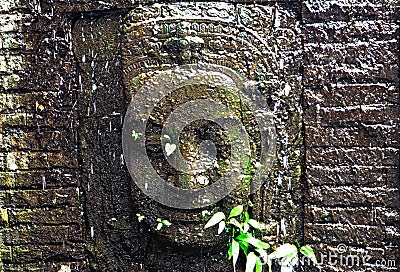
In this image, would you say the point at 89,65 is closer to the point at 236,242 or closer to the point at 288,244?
the point at 236,242

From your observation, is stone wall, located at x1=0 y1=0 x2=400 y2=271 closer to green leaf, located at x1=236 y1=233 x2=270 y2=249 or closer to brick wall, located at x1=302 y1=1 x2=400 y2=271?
brick wall, located at x1=302 y1=1 x2=400 y2=271

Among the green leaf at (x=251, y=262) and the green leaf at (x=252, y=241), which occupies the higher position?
the green leaf at (x=252, y=241)

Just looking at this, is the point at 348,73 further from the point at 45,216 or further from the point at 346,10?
the point at 45,216

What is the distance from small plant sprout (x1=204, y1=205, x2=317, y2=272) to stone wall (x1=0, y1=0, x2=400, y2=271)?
109mm

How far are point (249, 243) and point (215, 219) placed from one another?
0.67ft

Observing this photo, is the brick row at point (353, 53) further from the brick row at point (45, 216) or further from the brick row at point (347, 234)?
the brick row at point (45, 216)

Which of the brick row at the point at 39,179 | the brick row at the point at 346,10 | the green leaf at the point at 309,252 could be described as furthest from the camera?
the brick row at the point at 39,179

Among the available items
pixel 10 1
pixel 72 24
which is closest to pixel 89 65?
pixel 72 24

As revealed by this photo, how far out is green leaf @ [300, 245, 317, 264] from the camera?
2182 millimetres

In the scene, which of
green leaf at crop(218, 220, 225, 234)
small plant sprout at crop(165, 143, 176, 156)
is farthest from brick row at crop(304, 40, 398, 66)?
green leaf at crop(218, 220, 225, 234)

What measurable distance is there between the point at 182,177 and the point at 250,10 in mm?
817

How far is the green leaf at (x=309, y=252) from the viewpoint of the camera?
2182mm

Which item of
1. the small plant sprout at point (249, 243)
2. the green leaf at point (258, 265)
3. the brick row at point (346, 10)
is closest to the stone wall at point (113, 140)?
the brick row at point (346, 10)

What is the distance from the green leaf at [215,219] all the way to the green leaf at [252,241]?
13cm
